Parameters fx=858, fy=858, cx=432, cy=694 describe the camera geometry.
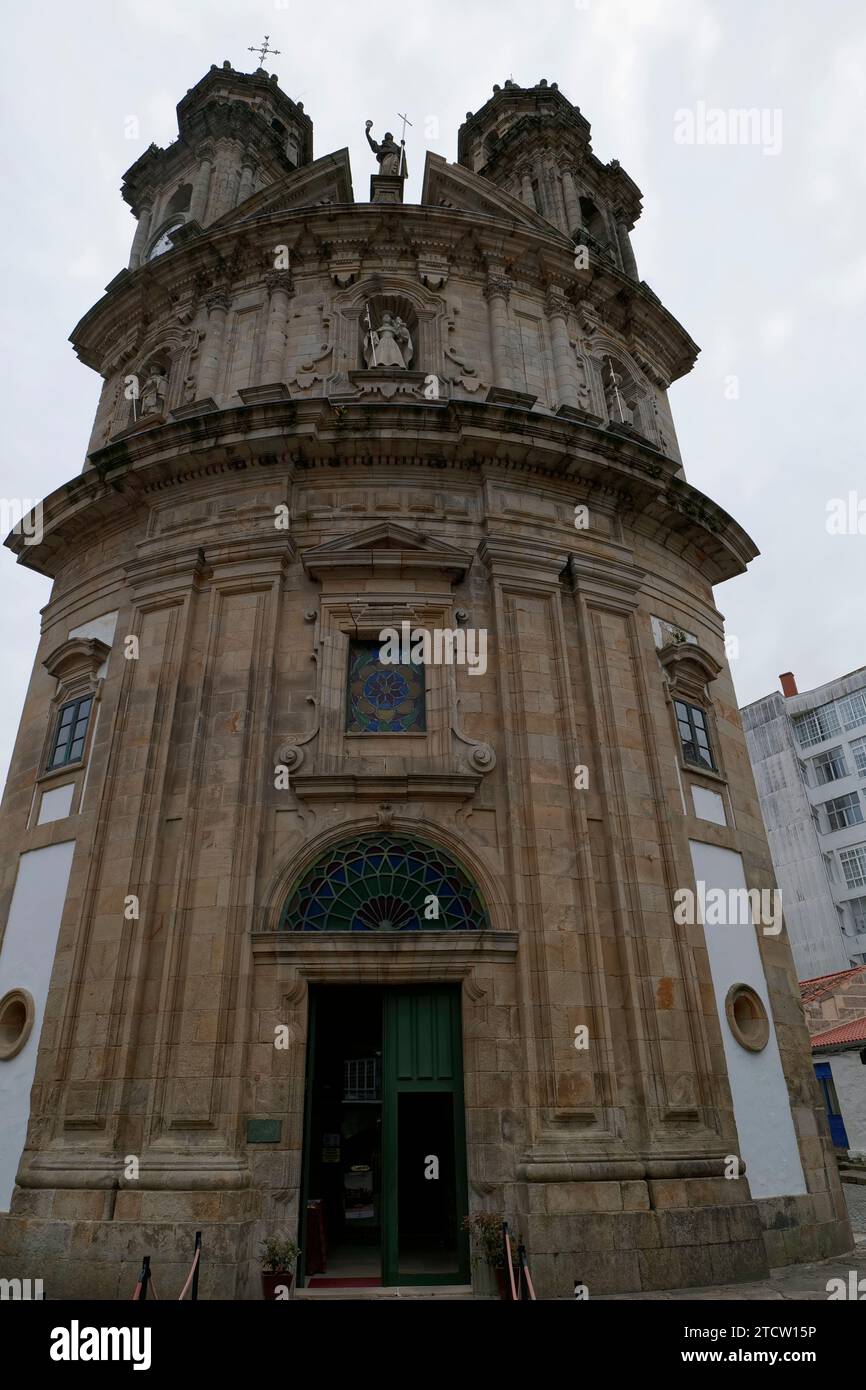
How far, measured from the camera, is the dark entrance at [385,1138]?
1093cm

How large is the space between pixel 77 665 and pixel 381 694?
5.85 metres

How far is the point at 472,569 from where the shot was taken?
14.4 meters

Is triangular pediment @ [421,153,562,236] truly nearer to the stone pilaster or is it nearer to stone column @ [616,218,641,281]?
the stone pilaster

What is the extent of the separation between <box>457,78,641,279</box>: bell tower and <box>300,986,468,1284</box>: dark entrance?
768 inches

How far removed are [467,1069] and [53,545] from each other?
1280 cm

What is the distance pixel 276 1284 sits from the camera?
9539 mm

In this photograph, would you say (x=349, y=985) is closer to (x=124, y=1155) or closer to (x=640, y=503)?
(x=124, y=1155)

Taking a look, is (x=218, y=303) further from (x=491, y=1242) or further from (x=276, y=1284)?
(x=491, y=1242)

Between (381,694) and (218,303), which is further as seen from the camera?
(218,303)

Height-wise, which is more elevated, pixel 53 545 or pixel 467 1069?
pixel 53 545

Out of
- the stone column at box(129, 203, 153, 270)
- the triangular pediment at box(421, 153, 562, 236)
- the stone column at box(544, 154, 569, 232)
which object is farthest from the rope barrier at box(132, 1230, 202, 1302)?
the stone column at box(129, 203, 153, 270)

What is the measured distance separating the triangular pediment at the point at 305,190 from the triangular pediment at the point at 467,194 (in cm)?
213

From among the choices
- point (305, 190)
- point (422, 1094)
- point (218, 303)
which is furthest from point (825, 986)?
point (305, 190)

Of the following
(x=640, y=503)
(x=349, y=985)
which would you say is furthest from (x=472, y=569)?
(x=349, y=985)
